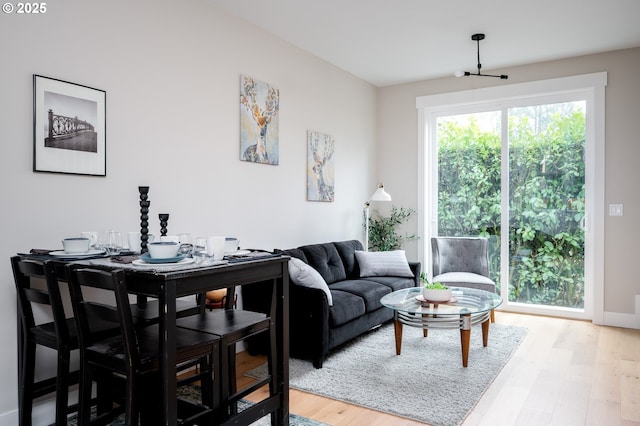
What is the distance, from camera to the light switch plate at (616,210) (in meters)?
4.58

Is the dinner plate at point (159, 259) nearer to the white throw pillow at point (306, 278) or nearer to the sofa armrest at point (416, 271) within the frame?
the white throw pillow at point (306, 278)

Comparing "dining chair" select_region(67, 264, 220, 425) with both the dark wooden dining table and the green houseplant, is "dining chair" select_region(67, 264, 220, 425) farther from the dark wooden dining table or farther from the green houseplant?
the green houseplant

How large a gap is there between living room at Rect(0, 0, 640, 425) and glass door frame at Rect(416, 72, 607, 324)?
85 millimetres

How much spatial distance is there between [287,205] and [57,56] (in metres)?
2.26

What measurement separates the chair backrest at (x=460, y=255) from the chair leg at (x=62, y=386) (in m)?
3.77

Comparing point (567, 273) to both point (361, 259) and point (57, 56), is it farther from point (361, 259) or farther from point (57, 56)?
point (57, 56)

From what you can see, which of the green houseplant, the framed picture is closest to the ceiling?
the framed picture

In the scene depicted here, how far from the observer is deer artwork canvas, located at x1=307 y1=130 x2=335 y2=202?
4598 millimetres

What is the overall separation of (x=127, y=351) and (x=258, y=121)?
2538mm

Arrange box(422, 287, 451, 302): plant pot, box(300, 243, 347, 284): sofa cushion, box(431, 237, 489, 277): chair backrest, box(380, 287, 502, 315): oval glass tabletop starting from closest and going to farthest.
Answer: box(380, 287, 502, 315): oval glass tabletop → box(422, 287, 451, 302): plant pot → box(300, 243, 347, 284): sofa cushion → box(431, 237, 489, 277): chair backrest

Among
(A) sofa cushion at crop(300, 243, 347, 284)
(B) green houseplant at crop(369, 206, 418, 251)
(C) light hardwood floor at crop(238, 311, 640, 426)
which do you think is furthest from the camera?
(B) green houseplant at crop(369, 206, 418, 251)

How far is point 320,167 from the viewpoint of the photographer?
4.76 m

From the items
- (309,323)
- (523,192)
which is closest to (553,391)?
(309,323)

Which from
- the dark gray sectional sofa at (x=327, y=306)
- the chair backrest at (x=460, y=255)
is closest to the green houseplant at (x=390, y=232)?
the chair backrest at (x=460, y=255)
